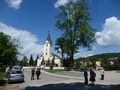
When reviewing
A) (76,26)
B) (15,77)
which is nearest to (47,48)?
(76,26)

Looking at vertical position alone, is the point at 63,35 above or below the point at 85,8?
below

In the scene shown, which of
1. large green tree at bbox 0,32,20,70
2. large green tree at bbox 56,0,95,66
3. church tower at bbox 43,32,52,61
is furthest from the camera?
church tower at bbox 43,32,52,61

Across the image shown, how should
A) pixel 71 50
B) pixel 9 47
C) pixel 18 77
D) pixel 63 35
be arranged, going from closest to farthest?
pixel 9 47
pixel 18 77
pixel 71 50
pixel 63 35

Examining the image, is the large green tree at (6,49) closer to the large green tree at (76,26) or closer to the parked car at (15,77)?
the parked car at (15,77)

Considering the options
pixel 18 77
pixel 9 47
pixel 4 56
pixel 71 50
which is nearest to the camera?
pixel 4 56

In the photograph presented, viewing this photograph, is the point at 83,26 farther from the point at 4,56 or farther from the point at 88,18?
the point at 4,56

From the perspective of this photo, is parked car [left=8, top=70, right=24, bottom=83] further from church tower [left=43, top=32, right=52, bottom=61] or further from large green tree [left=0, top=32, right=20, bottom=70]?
church tower [left=43, top=32, right=52, bottom=61]

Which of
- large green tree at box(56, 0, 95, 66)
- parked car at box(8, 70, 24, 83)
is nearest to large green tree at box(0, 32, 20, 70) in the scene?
parked car at box(8, 70, 24, 83)

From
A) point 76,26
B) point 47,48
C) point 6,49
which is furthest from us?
point 47,48

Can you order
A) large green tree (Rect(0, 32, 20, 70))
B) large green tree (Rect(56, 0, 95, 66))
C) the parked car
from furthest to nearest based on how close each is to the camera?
1. large green tree (Rect(56, 0, 95, 66))
2. the parked car
3. large green tree (Rect(0, 32, 20, 70))

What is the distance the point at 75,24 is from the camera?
35.6m

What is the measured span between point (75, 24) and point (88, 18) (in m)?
3.79

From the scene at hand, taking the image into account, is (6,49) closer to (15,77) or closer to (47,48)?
(15,77)

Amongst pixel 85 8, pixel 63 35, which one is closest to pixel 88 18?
→ pixel 85 8
